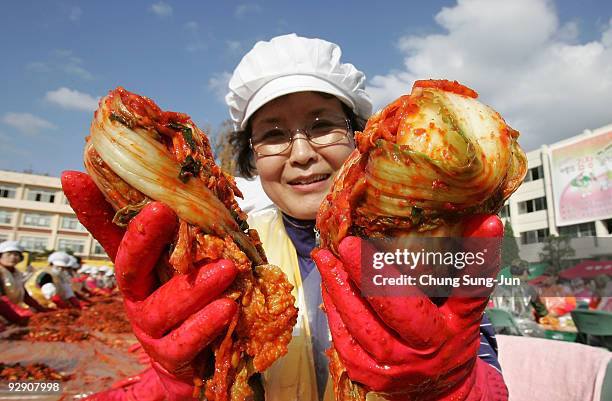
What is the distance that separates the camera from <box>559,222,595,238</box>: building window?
38.7 metres

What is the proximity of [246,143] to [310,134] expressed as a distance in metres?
0.96

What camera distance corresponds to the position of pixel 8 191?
67.8 meters

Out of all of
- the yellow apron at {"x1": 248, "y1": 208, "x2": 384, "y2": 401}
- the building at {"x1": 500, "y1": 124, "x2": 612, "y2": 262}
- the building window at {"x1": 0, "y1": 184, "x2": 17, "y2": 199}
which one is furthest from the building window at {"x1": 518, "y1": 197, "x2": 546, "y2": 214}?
the building window at {"x1": 0, "y1": 184, "x2": 17, "y2": 199}

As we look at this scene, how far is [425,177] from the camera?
1.26 m

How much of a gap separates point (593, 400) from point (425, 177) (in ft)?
9.83

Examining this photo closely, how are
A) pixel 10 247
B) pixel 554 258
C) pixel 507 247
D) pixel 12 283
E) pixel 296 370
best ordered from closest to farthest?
pixel 296 370, pixel 507 247, pixel 12 283, pixel 10 247, pixel 554 258

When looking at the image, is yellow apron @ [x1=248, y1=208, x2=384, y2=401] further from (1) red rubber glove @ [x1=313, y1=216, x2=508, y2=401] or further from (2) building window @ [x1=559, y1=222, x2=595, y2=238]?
(2) building window @ [x1=559, y1=222, x2=595, y2=238]

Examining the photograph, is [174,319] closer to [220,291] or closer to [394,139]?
[220,291]

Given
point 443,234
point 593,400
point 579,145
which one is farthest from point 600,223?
point 443,234

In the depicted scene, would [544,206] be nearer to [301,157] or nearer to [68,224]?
[301,157]

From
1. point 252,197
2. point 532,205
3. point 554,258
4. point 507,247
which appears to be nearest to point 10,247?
point 252,197

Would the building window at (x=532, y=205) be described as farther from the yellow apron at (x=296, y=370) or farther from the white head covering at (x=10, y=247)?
the yellow apron at (x=296, y=370)

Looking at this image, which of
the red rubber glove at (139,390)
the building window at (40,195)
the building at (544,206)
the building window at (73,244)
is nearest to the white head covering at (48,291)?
the red rubber glove at (139,390)

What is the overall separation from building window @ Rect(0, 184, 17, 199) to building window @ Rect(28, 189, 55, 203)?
91.7 inches
